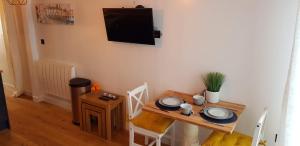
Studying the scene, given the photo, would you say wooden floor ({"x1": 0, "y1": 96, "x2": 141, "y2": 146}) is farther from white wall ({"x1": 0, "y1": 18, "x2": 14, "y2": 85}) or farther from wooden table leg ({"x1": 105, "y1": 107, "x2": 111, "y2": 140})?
white wall ({"x1": 0, "y1": 18, "x2": 14, "y2": 85})

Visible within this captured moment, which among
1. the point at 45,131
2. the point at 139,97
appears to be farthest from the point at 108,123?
the point at 45,131

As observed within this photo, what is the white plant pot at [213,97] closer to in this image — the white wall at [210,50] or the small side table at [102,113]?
the white wall at [210,50]

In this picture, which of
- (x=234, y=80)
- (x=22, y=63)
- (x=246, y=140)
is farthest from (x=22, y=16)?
(x=246, y=140)

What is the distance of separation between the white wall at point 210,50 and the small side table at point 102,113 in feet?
0.88

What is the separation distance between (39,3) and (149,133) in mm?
2690

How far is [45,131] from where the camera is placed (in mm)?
3105

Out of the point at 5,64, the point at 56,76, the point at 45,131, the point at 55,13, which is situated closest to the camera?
the point at 45,131

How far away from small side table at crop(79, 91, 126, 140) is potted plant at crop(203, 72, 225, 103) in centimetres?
121

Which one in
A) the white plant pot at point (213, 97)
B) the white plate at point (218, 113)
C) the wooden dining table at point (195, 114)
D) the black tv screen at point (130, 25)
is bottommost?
the wooden dining table at point (195, 114)

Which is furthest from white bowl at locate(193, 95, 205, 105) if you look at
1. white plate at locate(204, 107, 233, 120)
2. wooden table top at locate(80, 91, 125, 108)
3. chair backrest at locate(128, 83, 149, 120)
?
wooden table top at locate(80, 91, 125, 108)

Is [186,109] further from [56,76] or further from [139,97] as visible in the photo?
[56,76]

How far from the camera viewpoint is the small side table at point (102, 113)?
285 cm

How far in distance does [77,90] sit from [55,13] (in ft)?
3.95

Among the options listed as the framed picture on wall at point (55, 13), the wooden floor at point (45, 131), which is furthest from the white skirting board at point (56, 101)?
the framed picture on wall at point (55, 13)
